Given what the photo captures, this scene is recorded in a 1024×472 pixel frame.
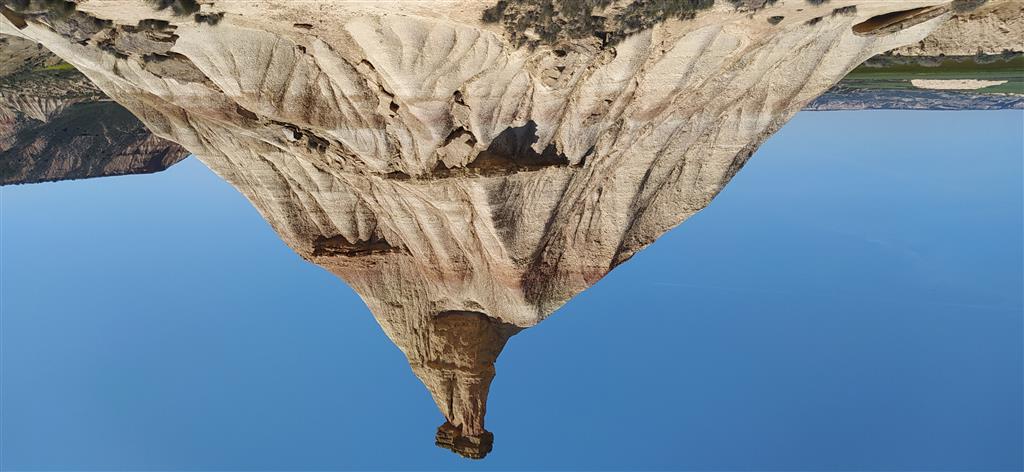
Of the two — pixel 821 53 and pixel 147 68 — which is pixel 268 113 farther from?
pixel 821 53

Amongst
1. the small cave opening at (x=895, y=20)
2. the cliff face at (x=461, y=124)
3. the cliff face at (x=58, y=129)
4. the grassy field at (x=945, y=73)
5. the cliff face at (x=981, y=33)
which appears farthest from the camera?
the cliff face at (x=58, y=129)

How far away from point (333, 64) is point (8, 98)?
1680 cm

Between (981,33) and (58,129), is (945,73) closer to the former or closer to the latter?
(981,33)

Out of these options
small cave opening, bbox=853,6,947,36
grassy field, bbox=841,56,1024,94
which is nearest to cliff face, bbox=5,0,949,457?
small cave opening, bbox=853,6,947,36

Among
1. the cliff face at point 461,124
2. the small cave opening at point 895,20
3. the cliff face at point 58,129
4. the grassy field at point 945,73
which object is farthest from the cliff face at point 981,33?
the cliff face at point 58,129

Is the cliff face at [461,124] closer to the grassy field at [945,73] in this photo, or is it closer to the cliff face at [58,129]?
the grassy field at [945,73]

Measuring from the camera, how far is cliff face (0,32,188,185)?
19.0 metres

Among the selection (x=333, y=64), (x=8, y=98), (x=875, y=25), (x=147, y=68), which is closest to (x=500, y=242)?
(x=333, y=64)

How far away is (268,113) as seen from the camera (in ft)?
27.6

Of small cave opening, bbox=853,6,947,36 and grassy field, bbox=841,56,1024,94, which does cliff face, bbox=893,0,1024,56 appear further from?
small cave opening, bbox=853,6,947,36

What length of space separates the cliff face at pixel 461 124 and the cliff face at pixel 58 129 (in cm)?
1216

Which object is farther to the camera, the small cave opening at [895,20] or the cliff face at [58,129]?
the cliff face at [58,129]

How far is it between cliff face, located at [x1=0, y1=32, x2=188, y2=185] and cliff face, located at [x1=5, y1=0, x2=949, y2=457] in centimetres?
1216

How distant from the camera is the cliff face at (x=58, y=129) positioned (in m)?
19.0
